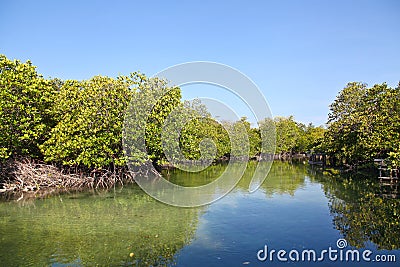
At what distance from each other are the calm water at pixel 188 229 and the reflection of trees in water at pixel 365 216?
0.03 metres

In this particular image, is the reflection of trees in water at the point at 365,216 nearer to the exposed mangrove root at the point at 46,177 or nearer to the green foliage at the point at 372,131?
the green foliage at the point at 372,131

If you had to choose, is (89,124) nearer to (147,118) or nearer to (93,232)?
(147,118)

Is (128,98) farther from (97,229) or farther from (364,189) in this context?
(364,189)

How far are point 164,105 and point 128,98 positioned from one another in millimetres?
2341

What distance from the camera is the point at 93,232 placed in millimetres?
9945

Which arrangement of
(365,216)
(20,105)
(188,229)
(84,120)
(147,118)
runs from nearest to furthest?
(188,229) → (365,216) → (20,105) → (84,120) → (147,118)

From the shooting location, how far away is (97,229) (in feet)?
33.7

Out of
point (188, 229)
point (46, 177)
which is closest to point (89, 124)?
point (46, 177)

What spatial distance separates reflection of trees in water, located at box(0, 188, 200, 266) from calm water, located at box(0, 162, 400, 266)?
2cm

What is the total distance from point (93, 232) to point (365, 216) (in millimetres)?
9590

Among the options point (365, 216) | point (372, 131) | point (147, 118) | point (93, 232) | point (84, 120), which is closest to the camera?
point (93, 232)

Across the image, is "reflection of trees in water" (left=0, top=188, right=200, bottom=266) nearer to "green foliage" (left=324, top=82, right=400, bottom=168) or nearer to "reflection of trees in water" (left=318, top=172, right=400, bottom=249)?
"reflection of trees in water" (left=318, top=172, right=400, bottom=249)

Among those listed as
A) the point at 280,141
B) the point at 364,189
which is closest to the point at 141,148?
the point at 364,189

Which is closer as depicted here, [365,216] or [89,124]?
[365,216]
